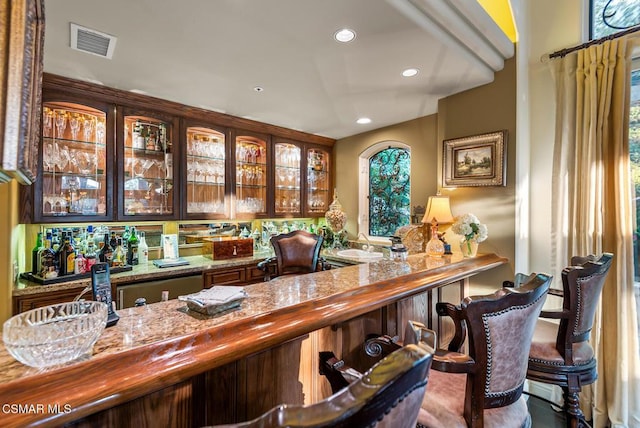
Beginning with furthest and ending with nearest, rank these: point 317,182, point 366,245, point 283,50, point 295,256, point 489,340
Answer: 1. point 317,182
2. point 366,245
3. point 295,256
4. point 283,50
5. point 489,340

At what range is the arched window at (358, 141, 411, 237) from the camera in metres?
3.95

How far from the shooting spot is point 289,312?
1.18 m

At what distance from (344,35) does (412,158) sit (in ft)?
6.83

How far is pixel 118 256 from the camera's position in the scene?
2834 millimetres

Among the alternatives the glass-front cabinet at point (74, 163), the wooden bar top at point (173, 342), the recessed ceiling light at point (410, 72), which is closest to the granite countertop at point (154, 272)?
the glass-front cabinet at point (74, 163)

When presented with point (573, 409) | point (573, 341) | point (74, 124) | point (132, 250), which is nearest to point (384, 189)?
point (573, 341)

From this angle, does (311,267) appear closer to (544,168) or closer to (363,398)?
(544,168)

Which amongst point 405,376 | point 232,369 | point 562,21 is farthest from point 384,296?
point 562,21

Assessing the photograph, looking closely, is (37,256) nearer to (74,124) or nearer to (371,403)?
(74,124)

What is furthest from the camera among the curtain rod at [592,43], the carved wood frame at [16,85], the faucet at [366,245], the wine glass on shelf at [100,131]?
the faucet at [366,245]

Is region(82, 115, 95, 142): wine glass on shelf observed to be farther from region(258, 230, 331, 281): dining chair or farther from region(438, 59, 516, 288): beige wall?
region(438, 59, 516, 288): beige wall

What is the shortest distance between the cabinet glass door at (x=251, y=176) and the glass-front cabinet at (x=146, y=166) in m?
0.75

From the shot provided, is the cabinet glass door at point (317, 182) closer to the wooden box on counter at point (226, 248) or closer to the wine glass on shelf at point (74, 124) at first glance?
the wooden box on counter at point (226, 248)

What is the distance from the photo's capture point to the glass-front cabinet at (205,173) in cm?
323
